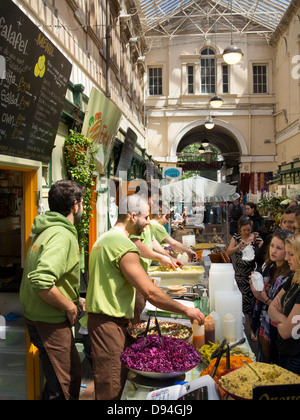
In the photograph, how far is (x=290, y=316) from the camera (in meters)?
2.72

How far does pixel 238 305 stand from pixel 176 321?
Answer: 558 mm

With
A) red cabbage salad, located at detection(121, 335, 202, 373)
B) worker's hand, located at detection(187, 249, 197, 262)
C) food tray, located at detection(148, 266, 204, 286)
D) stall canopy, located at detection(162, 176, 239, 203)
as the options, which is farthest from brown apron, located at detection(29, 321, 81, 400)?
stall canopy, located at detection(162, 176, 239, 203)

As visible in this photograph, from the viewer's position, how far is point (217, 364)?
239cm

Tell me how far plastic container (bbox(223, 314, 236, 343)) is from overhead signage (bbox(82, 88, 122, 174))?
391 cm

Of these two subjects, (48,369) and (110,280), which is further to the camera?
(48,369)

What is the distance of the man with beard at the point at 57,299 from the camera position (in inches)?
121

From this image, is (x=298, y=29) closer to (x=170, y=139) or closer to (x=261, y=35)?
(x=261, y=35)

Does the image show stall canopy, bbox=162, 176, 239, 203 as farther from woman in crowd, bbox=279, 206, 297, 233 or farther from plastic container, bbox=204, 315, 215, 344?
plastic container, bbox=204, 315, 215, 344

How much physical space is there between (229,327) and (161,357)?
0.80m

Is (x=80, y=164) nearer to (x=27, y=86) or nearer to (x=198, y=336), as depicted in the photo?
(x=27, y=86)

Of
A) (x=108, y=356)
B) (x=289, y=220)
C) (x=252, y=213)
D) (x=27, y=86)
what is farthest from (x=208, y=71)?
(x=108, y=356)

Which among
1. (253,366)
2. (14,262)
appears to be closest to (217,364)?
(253,366)

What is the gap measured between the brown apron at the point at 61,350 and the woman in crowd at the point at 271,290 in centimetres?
168

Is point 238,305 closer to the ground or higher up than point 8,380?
higher up
